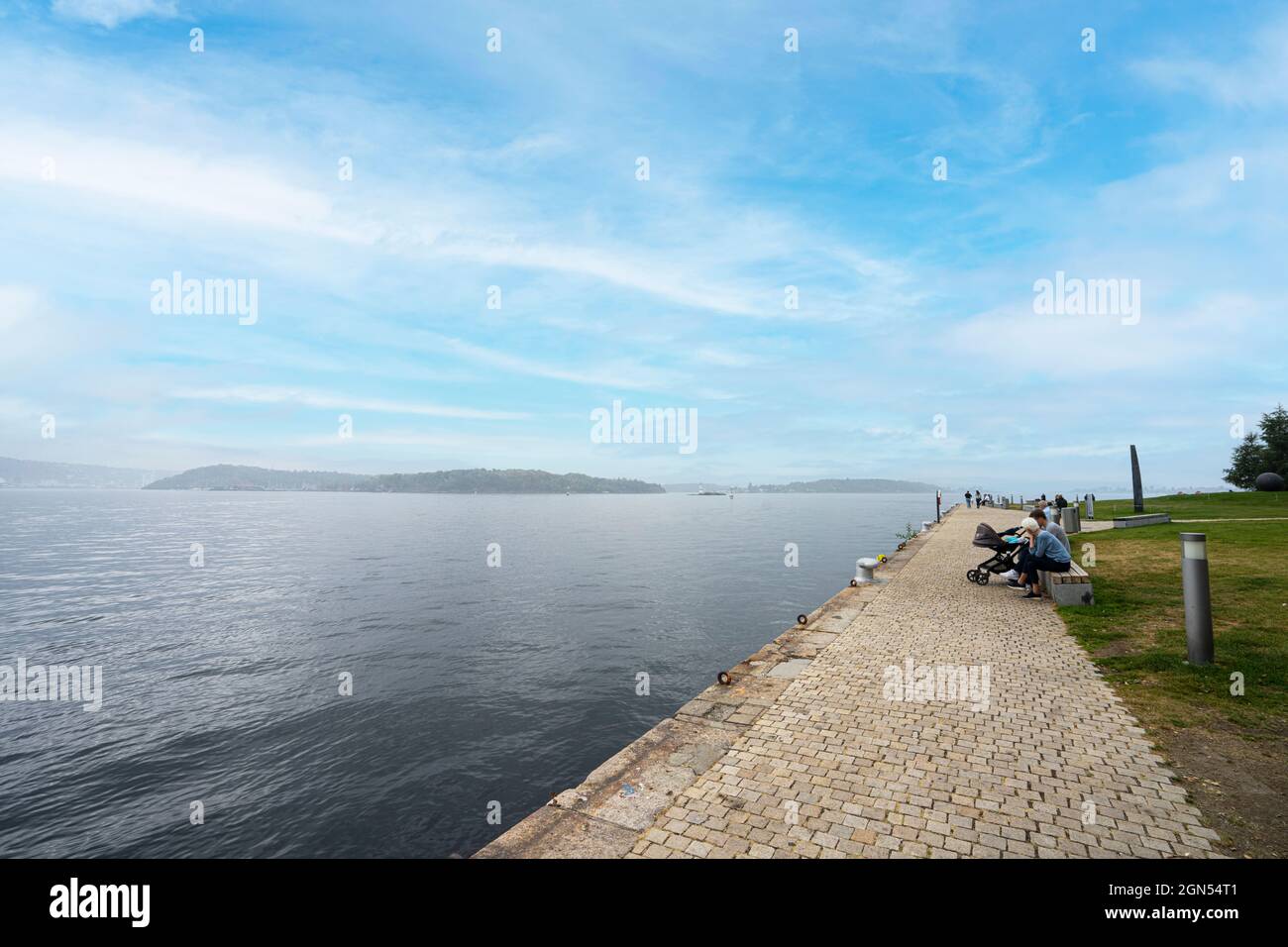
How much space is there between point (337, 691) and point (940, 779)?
13.1 meters

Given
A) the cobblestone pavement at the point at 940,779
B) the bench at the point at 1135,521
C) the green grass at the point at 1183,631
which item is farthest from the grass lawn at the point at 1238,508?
the cobblestone pavement at the point at 940,779

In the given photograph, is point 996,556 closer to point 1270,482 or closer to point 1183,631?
point 1183,631

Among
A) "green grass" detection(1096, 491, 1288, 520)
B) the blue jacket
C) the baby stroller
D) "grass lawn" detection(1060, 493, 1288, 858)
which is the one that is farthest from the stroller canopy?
"green grass" detection(1096, 491, 1288, 520)

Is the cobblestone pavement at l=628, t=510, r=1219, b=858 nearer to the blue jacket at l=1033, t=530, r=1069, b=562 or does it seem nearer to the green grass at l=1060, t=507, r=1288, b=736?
the green grass at l=1060, t=507, r=1288, b=736

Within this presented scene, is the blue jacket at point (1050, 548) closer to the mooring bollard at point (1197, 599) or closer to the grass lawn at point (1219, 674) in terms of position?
the grass lawn at point (1219, 674)

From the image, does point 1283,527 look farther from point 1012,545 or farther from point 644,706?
point 644,706

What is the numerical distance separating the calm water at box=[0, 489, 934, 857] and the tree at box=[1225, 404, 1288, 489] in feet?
127

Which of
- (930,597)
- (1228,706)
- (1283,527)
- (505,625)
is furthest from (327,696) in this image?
(1283,527)

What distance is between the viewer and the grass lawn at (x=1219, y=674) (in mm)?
4812

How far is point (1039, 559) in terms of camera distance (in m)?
13.3

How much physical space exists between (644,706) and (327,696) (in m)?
7.46

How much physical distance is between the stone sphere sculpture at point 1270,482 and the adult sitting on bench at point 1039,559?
4084 centimetres

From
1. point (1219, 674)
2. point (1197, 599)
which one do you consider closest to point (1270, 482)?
point (1197, 599)

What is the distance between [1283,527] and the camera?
66.8ft
